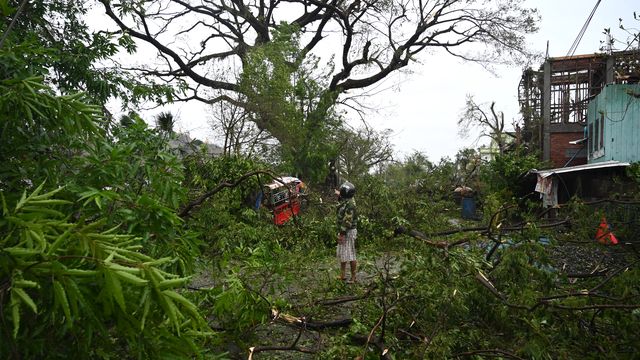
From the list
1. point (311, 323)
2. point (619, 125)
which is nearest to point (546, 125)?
point (619, 125)

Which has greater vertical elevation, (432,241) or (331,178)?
(331,178)

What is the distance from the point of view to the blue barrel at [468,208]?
20328 millimetres

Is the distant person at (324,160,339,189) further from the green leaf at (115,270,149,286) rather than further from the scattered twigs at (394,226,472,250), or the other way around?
the green leaf at (115,270,149,286)

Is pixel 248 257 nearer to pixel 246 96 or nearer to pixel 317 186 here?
pixel 246 96

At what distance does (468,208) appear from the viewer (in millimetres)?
20422

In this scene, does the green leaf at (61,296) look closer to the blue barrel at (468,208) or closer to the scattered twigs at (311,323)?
the scattered twigs at (311,323)

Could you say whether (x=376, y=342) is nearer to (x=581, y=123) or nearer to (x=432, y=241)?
(x=432, y=241)

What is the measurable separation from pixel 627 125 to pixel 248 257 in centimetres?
1444

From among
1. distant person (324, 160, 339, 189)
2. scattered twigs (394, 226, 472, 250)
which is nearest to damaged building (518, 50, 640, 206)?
scattered twigs (394, 226, 472, 250)

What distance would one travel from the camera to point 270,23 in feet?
72.3

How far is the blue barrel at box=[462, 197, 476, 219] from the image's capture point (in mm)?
20328

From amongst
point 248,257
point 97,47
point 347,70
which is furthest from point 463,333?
point 347,70

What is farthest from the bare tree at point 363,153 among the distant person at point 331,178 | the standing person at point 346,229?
the standing person at point 346,229

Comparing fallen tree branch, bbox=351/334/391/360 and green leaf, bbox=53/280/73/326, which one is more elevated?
green leaf, bbox=53/280/73/326
